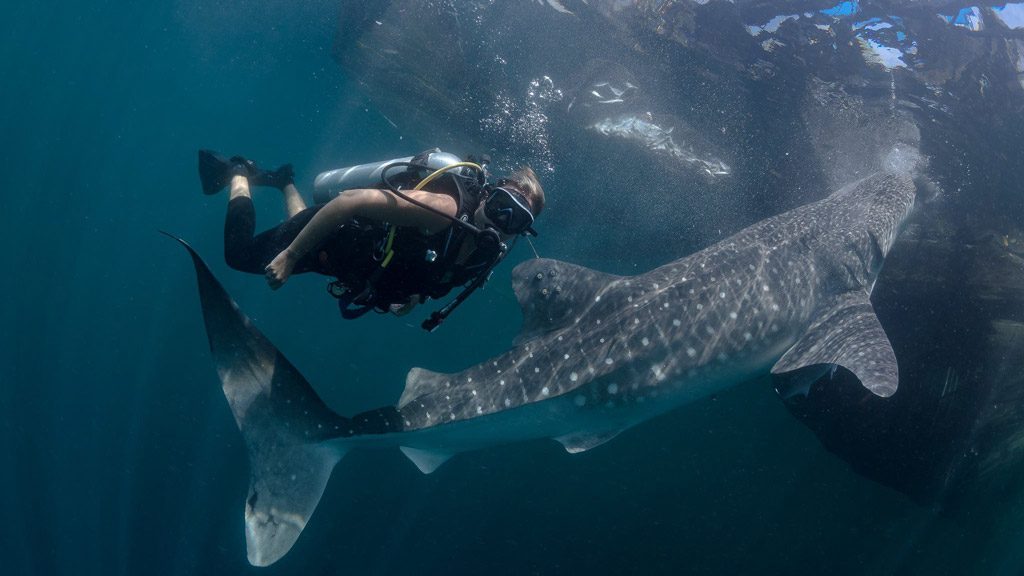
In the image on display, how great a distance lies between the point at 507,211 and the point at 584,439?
295cm

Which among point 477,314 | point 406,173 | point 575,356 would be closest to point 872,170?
point 575,356

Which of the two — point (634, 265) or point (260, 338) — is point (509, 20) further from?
point (260, 338)

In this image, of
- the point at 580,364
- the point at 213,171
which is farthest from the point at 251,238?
the point at 580,364

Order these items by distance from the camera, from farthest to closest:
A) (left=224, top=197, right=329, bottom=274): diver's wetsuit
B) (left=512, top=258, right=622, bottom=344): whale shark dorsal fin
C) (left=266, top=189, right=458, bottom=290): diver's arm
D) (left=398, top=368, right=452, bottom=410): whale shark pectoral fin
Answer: (left=512, top=258, right=622, bottom=344): whale shark dorsal fin, (left=398, top=368, right=452, bottom=410): whale shark pectoral fin, (left=224, top=197, right=329, bottom=274): diver's wetsuit, (left=266, top=189, right=458, bottom=290): diver's arm

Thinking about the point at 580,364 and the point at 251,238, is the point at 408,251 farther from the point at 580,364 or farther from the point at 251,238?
the point at 580,364

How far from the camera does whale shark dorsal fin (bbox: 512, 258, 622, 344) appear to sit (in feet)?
19.8

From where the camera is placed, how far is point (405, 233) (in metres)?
4.12

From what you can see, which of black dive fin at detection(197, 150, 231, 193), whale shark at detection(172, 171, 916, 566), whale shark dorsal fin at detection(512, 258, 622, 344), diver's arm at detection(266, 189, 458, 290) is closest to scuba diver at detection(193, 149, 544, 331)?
diver's arm at detection(266, 189, 458, 290)

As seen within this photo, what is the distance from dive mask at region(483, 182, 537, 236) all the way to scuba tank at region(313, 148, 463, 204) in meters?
0.46

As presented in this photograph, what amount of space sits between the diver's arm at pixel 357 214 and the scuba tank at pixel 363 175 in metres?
0.30

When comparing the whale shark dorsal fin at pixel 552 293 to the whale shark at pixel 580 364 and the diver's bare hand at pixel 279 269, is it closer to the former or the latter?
the whale shark at pixel 580 364

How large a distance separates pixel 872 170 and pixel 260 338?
1215 centimetres

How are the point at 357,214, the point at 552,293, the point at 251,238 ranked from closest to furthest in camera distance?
the point at 357,214
the point at 251,238
the point at 552,293

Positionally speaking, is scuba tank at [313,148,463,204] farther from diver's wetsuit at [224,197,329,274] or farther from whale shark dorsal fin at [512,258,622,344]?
Answer: whale shark dorsal fin at [512,258,622,344]
